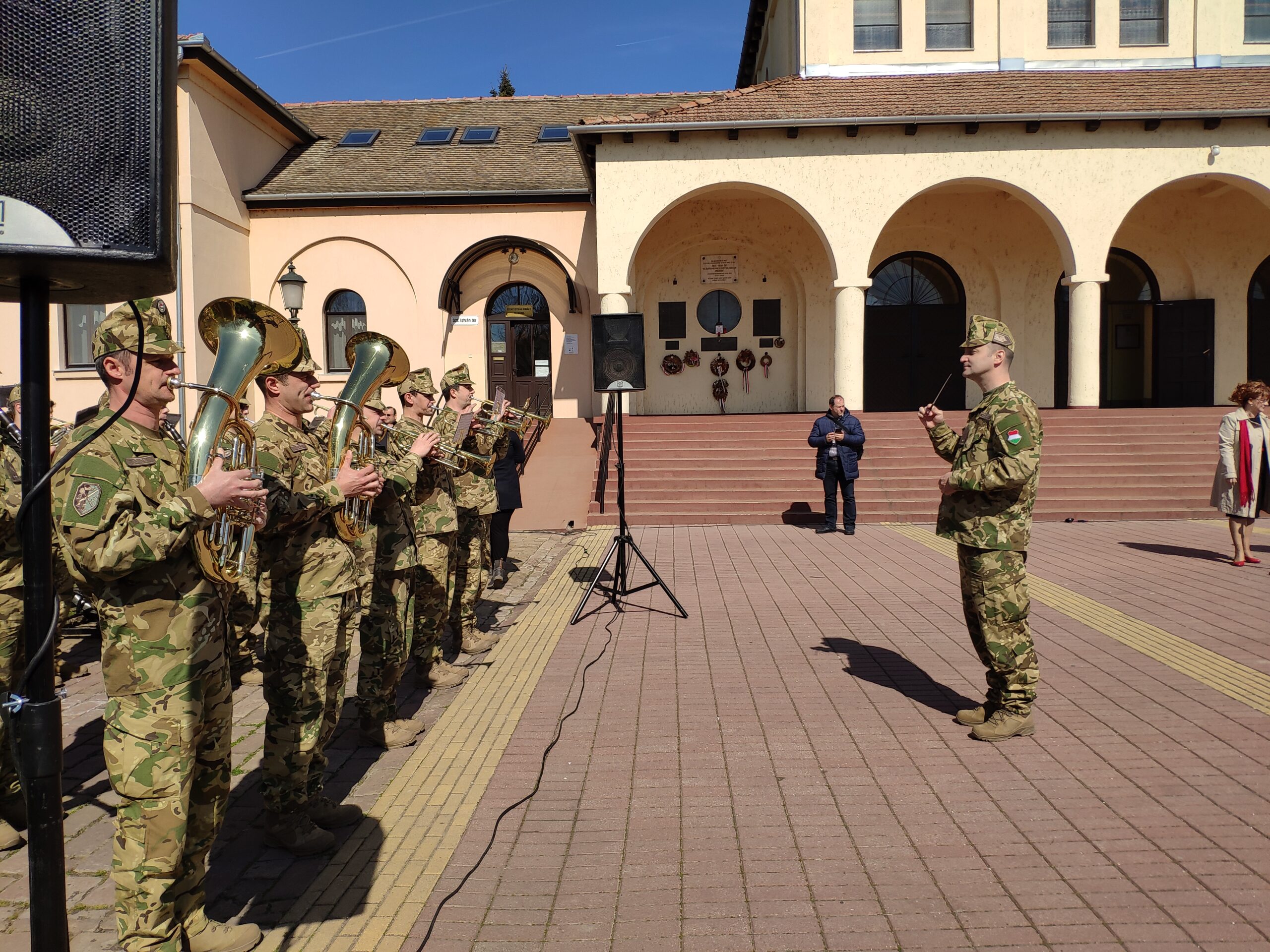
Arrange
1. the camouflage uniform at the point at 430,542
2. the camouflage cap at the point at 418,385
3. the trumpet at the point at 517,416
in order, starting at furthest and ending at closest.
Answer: the trumpet at the point at 517,416
the camouflage cap at the point at 418,385
the camouflage uniform at the point at 430,542

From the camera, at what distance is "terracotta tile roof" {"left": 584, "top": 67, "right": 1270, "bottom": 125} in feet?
52.0

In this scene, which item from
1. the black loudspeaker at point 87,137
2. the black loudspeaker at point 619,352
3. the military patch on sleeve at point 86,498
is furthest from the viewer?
the black loudspeaker at point 619,352

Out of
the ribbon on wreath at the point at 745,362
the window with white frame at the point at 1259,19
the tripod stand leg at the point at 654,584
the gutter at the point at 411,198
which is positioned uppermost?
the window with white frame at the point at 1259,19

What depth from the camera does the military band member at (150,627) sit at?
2.42 m

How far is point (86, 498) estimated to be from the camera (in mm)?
2408

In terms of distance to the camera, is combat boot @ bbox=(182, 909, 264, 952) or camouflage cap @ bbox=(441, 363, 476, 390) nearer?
combat boot @ bbox=(182, 909, 264, 952)

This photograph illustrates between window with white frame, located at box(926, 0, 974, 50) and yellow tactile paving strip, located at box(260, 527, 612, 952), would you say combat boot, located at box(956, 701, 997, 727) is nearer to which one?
yellow tactile paving strip, located at box(260, 527, 612, 952)

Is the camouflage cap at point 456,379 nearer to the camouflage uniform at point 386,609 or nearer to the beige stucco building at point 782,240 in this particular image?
the camouflage uniform at point 386,609

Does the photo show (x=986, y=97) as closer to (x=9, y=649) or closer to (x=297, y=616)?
(x=297, y=616)

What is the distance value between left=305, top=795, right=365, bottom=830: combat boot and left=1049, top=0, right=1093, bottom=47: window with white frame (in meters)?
22.7

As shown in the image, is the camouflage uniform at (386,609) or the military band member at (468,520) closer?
the camouflage uniform at (386,609)

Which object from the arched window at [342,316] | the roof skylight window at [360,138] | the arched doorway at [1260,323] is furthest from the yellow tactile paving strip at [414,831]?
the arched doorway at [1260,323]

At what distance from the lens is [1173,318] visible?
19266 mm

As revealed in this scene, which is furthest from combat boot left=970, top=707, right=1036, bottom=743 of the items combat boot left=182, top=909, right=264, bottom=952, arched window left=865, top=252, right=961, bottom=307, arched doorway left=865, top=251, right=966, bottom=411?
arched window left=865, top=252, right=961, bottom=307
